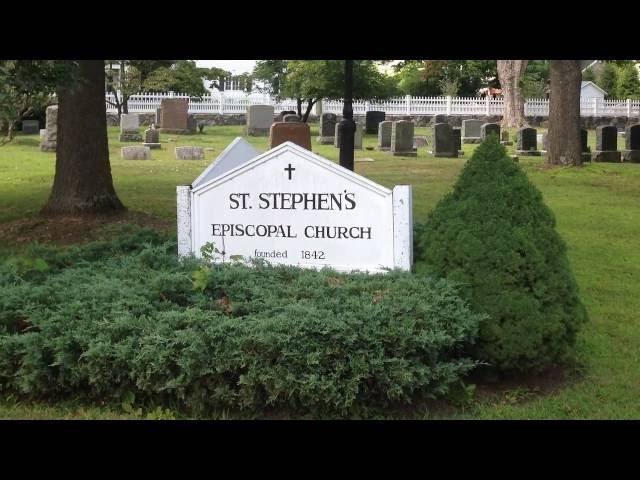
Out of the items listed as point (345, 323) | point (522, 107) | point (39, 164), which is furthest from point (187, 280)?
Answer: point (522, 107)

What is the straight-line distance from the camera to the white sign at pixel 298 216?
19.5ft

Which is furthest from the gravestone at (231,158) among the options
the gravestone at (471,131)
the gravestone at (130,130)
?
the gravestone at (471,131)

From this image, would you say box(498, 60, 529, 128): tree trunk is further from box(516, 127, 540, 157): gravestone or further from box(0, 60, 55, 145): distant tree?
box(0, 60, 55, 145): distant tree

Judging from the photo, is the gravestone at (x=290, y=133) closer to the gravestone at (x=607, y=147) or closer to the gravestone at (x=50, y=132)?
the gravestone at (x=50, y=132)

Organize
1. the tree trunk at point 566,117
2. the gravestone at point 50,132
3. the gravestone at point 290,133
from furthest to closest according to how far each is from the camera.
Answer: the gravestone at point 50,132
the tree trunk at point 566,117
the gravestone at point 290,133

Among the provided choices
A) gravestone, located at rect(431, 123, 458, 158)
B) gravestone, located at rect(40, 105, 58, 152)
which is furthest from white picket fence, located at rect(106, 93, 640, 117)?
gravestone, located at rect(431, 123, 458, 158)

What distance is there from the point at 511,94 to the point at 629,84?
14.7 m

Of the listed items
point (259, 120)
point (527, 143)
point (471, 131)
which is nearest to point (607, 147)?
point (527, 143)

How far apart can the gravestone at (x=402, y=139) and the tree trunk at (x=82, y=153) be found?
47.7ft

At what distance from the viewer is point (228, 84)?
55.6 m

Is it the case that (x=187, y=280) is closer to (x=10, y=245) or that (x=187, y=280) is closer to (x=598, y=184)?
(x=10, y=245)

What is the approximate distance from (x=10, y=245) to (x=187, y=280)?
464 cm

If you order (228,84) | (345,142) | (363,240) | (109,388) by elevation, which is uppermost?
(228,84)

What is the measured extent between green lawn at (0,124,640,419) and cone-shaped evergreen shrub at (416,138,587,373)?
0.30 metres
